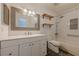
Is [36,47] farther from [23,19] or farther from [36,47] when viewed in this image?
[23,19]

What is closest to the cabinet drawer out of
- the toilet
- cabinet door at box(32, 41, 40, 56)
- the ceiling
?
cabinet door at box(32, 41, 40, 56)

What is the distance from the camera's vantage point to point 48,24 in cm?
189

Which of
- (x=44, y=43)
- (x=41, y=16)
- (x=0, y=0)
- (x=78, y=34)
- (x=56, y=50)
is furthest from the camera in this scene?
(x=44, y=43)

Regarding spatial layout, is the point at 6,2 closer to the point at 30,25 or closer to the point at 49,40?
the point at 30,25

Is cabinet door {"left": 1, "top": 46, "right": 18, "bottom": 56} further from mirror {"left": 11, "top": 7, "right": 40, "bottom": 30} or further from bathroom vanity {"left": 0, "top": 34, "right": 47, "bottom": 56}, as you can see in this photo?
mirror {"left": 11, "top": 7, "right": 40, "bottom": 30}

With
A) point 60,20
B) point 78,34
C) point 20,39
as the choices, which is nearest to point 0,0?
point 20,39

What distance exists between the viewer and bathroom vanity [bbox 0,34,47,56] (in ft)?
4.90

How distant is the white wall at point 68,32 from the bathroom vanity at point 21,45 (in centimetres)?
37

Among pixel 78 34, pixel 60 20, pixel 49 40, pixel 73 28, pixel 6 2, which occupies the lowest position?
pixel 49 40

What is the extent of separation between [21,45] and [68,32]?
3.02 feet

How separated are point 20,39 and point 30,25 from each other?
437 mm

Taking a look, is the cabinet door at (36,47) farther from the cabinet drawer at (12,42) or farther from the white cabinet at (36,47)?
the cabinet drawer at (12,42)

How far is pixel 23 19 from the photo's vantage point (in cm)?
199

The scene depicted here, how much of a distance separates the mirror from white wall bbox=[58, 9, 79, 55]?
19.5 inches
